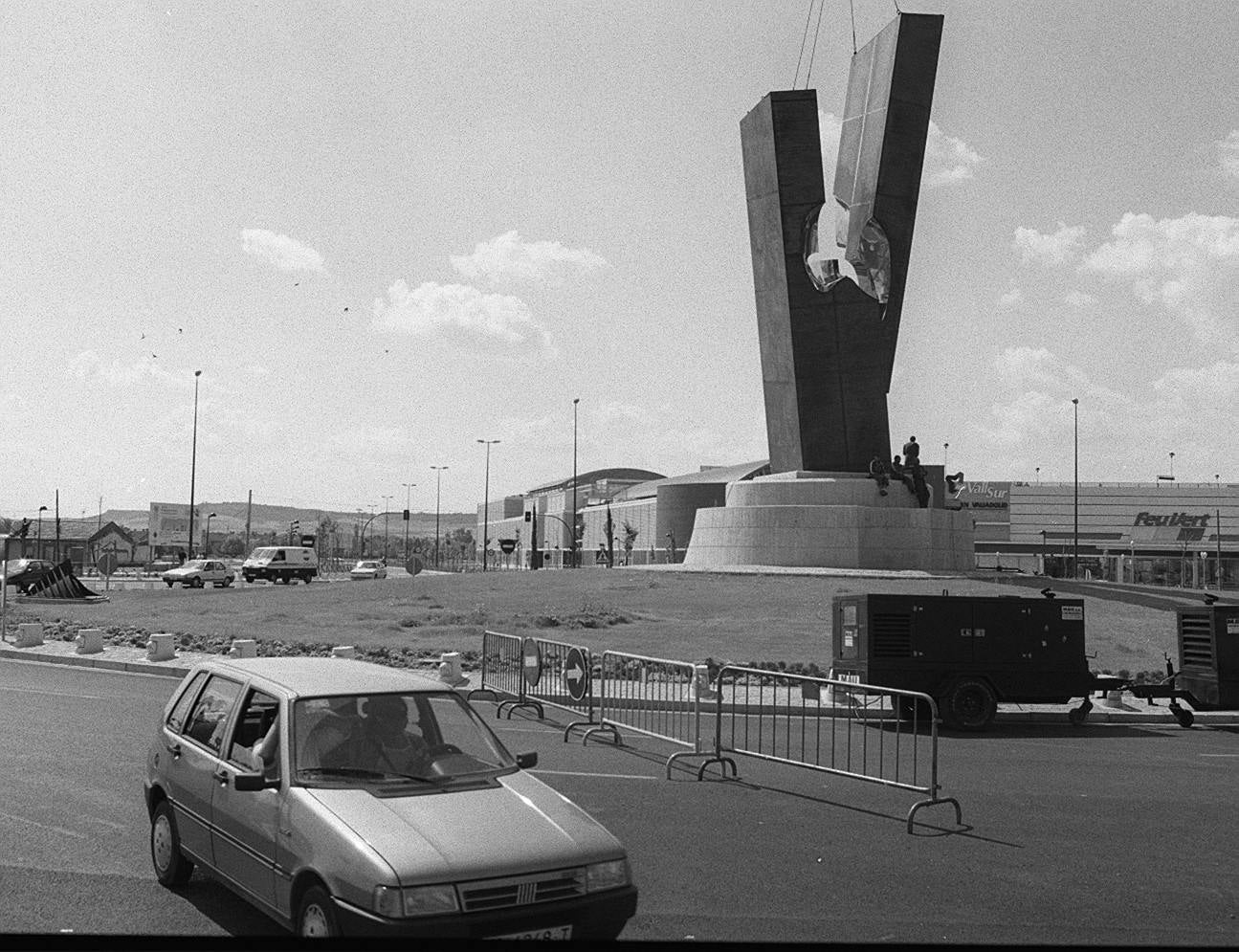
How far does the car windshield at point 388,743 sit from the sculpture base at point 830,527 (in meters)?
38.1

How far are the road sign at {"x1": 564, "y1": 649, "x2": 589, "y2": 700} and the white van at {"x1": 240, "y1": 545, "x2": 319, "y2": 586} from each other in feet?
154

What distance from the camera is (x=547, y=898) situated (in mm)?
5355

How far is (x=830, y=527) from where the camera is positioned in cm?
4391

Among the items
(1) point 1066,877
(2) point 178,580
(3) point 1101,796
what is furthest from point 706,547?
(1) point 1066,877

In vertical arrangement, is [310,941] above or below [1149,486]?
below

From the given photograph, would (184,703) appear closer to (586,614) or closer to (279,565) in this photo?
(586,614)

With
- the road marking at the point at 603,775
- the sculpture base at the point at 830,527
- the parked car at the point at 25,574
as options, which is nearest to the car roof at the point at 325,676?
the road marking at the point at 603,775

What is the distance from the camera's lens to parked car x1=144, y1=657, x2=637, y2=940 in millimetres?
5227

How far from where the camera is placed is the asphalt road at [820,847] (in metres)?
6.81

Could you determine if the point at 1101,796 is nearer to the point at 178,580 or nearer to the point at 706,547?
the point at 706,547

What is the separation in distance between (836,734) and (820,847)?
21.6 ft

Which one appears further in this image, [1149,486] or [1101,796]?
[1149,486]

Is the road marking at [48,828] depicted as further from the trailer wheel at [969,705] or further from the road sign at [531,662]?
the trailer wheel at [969,705]

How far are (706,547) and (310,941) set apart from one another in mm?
41465
